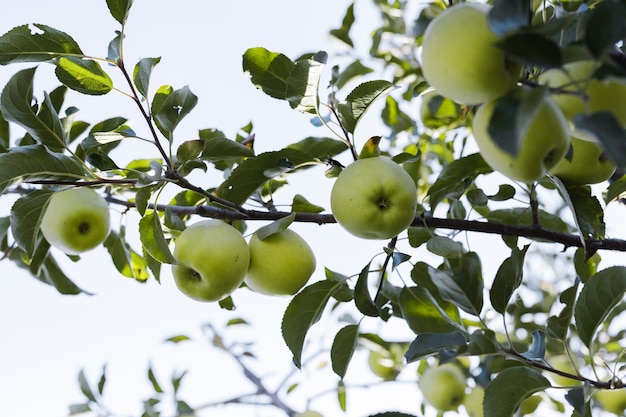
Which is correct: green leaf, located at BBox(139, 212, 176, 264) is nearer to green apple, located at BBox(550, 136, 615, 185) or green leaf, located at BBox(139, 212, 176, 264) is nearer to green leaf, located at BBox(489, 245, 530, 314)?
green leaf, located at BBox(489, 245, 530, 314)

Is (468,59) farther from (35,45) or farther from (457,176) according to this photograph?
(35,45)

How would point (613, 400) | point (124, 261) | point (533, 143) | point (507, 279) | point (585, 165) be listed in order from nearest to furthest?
point (533, 143) → point (585, 165) → point (507, 279) → point (124, 261) → point (613, 400)

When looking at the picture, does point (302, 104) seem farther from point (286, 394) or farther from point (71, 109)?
point (286, 394)

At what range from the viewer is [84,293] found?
254 centimetres

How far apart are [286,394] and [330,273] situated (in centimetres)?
186

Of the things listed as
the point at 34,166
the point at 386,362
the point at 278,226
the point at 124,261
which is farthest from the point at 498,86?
the point at 386,362

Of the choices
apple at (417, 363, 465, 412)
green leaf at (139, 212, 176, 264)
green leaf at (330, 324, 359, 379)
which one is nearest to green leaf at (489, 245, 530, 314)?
green leaf at (330, 324, 359, 379)

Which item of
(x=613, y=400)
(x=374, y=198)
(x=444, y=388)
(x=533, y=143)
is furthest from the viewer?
(x=444, y=388)

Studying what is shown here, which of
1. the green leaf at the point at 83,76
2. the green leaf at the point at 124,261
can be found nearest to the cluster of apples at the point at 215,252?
the green leaf at the point at 83,76

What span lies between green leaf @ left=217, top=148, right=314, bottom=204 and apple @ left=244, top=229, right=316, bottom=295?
13cm

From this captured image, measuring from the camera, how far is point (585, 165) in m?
1.46

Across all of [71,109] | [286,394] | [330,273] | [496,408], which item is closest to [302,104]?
[330,273]

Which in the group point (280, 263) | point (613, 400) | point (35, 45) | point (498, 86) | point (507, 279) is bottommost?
point (613, 400)

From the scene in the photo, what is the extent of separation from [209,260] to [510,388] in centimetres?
85
